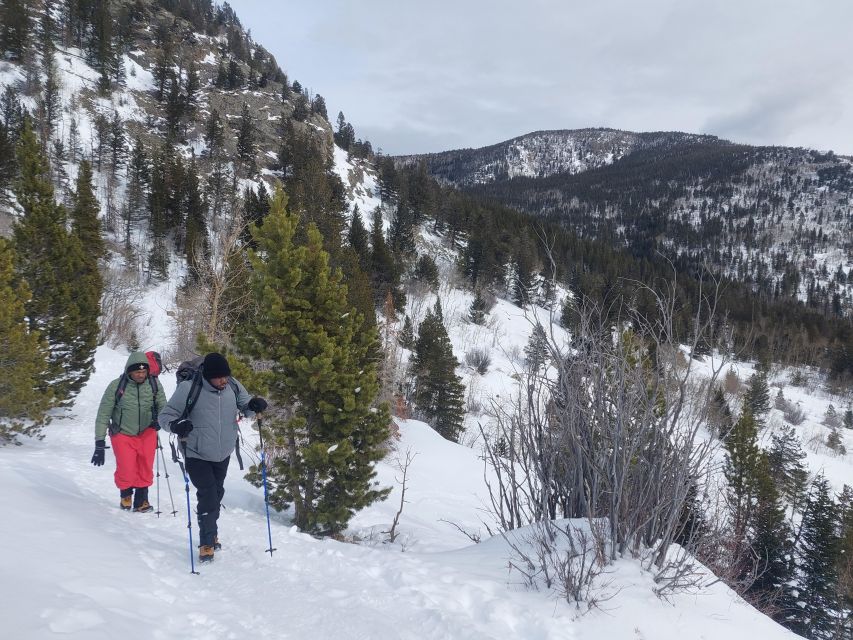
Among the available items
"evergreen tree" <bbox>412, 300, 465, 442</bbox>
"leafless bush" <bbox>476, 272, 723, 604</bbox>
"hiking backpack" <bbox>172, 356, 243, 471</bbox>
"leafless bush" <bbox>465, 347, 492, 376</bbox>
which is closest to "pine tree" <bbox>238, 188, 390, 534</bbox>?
"hiking backpack" <bbox>172, 356, 243, 471</bbox>

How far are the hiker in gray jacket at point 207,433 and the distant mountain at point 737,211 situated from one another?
115482mm

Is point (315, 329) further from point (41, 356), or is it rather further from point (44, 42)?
point (44, 42)

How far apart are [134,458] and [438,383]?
2428 centimetres

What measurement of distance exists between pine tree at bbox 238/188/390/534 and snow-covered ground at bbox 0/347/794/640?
9.54 ft

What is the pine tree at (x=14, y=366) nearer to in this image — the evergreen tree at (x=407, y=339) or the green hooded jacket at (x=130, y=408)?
the green hooded jacket at (x=130, y=408)

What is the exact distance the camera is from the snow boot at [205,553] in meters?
4.23

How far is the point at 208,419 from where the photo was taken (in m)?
4.34

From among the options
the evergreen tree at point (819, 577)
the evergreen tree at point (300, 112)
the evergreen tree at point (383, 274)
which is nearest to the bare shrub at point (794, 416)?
the evergreen tree at point (819, 577)

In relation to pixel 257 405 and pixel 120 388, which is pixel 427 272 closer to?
pixel 120 388

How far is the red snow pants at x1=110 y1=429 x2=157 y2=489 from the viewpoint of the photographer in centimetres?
527

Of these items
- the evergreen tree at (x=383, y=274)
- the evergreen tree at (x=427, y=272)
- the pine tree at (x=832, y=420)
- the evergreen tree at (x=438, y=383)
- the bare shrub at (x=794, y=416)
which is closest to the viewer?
the evergreen tree at (x=438, y=383)

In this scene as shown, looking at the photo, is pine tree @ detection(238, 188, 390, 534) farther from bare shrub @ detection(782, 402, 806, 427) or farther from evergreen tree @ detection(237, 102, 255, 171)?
bare shrub @ detection(782, 402, 806, 427)

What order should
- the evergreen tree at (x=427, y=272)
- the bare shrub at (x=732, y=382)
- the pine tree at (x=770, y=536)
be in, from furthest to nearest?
the evergreen tree at (x=427, y=272)
the pine tree at (x=770, y=536)
the bare shrub at (x=732, y=382)

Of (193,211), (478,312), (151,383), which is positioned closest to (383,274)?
(478,312)
